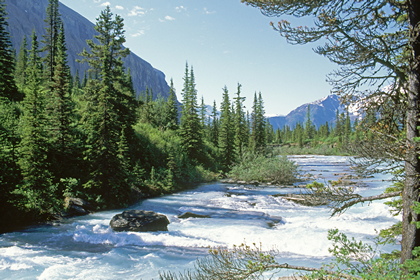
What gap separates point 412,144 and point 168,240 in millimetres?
11222

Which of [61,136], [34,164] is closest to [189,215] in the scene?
[34,164]

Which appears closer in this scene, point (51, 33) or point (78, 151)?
point (78, 151)

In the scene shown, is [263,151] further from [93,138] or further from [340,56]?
[340,56]

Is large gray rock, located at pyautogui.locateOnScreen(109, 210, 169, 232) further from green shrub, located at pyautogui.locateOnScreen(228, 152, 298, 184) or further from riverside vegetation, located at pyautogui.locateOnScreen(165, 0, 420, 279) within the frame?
green shrub, located at pyautogui.locateOnScreen(228, 152, 298, 184)

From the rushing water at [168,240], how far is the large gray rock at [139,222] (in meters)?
0.49

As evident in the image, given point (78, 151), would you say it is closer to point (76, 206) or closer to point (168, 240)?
point (76, 206)

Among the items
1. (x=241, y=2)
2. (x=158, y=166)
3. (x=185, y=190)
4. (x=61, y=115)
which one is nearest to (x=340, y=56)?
(x=241, y=2)

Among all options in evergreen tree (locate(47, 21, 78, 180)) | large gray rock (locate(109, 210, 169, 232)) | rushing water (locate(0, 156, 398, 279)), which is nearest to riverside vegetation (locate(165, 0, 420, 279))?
rushing water (locate(0, 156, 398, 279))

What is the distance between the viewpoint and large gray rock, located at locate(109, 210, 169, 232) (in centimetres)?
1476

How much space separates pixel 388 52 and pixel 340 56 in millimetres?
852

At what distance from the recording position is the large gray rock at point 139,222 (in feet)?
48.4

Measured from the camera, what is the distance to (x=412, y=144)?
195 inches

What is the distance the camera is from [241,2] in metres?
6.37

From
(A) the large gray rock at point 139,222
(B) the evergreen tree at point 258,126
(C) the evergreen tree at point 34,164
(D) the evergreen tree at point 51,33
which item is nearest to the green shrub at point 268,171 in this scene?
(B) the evergreen tree at point 258,126
